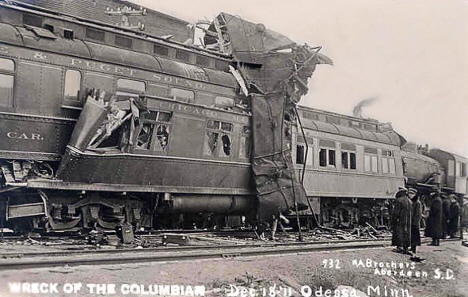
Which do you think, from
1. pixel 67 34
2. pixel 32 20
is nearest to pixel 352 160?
pixel 67 34

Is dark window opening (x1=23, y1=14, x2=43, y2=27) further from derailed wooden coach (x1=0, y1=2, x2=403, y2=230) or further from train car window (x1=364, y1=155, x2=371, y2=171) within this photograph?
train car window (x1=364, y1=155, x2=371, y2=171)

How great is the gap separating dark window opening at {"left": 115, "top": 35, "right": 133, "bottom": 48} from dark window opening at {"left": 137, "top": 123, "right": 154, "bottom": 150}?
2.03 meters

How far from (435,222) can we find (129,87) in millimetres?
9033

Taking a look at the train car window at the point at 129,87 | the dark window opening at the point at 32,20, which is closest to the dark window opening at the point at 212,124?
the train car window at the point at 129,87

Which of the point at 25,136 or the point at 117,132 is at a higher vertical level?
the point at 117,132

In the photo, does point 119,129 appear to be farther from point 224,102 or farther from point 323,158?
point 323,158

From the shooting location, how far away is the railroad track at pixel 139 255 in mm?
7299

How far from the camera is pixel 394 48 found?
38.7 ft

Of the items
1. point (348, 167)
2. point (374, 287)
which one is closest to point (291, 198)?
point (348, 167)

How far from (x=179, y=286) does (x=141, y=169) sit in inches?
166

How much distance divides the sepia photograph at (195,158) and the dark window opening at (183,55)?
5 cm

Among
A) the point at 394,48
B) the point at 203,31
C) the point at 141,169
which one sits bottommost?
the point at 141,169

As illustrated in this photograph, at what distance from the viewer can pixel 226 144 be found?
41.9 feet

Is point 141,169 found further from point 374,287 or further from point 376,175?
point 376,175
